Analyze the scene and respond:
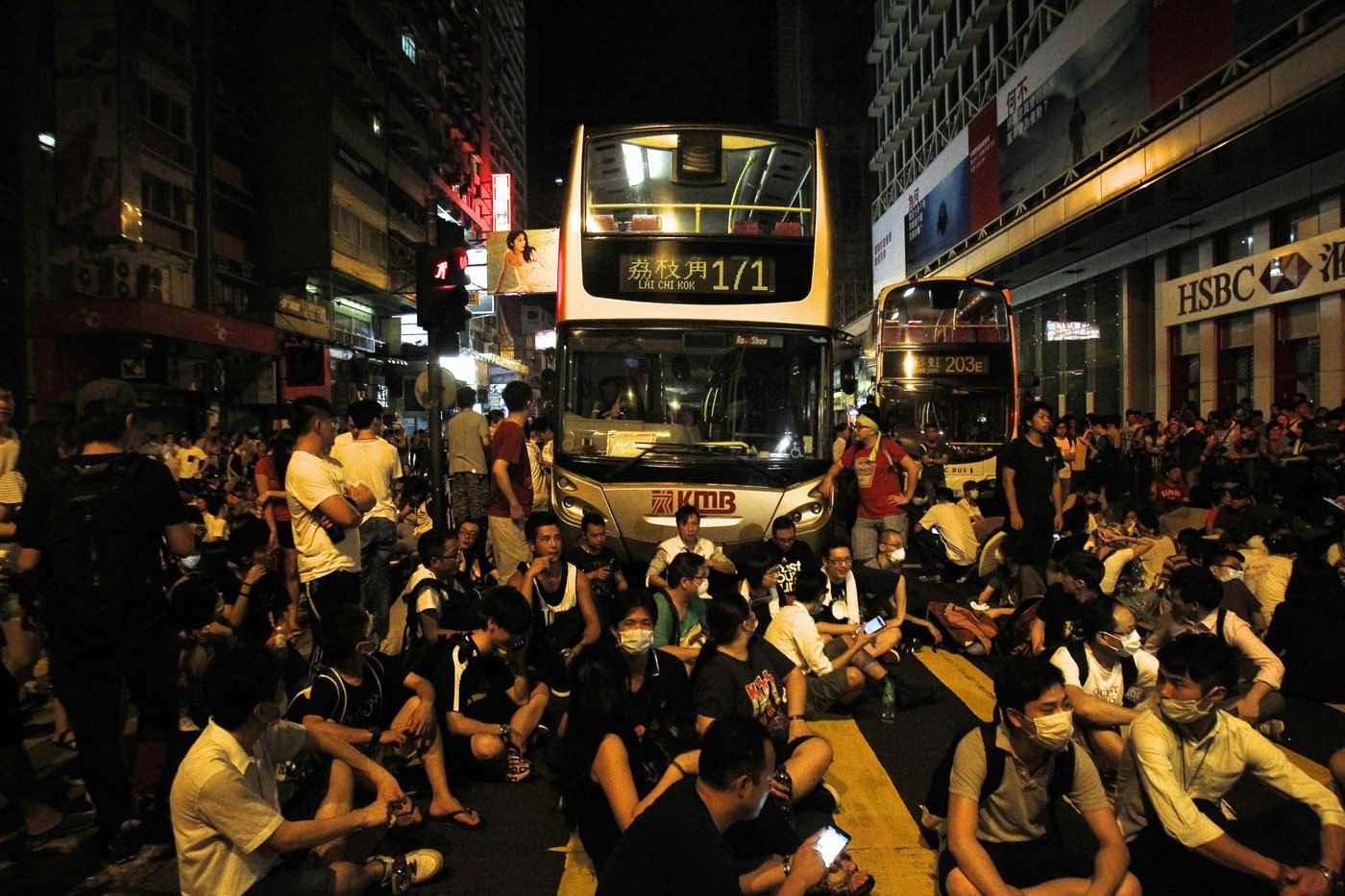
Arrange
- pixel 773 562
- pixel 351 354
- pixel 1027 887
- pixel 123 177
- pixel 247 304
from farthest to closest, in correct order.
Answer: pixel 351 354
pixel 247 304
pixel 123 177
pixel 773 562
pixel 1027 887

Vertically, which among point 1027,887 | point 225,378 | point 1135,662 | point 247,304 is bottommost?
point 1027,887

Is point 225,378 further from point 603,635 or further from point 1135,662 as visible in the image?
point 1135,662

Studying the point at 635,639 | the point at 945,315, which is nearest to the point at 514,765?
the point at 635,639

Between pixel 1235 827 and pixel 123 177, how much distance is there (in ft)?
76.1

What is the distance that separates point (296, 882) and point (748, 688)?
2.23 meters

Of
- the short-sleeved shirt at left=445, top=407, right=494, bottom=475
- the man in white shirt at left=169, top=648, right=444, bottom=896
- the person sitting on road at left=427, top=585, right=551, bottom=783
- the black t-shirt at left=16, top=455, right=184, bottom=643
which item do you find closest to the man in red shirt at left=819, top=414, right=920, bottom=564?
the short-sleeved shirt at left=445, top=407, right=494, bottom=475

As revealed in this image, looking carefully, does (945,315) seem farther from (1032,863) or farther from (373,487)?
(1032,863)

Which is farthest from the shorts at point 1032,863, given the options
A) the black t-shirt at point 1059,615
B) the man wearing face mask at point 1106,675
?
the black t-shirt at point 1059,615

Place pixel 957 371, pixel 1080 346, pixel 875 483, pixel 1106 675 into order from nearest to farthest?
pixel 1106 675
pixel 875 483
pixel 957 371
pixel 1080 346

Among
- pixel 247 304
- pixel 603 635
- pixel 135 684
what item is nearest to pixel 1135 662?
pixel 603 635

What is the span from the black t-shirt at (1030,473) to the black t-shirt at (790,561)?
204 centimetres

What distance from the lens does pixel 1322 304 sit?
16906 millimetres

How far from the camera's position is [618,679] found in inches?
157

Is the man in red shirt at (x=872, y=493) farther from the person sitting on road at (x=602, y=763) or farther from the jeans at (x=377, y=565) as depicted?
the person sitting on road at (x=602, y=763)
